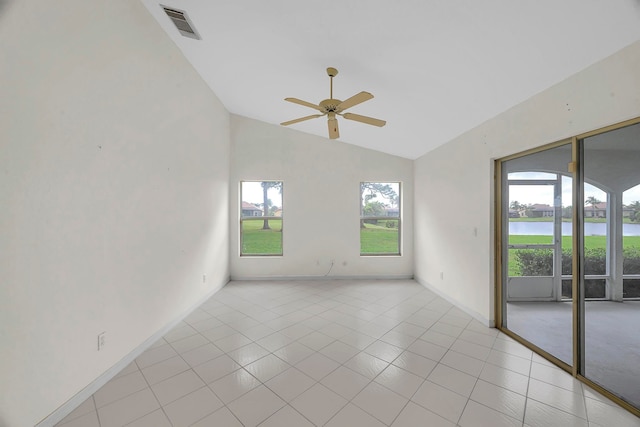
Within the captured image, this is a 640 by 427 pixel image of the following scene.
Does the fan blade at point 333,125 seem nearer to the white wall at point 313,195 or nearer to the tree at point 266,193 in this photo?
the white wall at point 313,195

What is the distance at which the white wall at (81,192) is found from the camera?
1.46 meters

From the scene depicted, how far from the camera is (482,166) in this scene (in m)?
3.23

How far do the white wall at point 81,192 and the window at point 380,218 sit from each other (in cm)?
363

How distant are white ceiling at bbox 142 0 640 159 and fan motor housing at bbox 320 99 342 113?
48 cm

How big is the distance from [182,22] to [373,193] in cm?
425

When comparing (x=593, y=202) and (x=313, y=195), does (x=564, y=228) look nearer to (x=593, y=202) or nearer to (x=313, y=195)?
(x=593, y=202)

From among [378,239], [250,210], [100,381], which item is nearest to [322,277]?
[378,239]

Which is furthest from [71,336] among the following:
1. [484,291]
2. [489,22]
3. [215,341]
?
[484,291]

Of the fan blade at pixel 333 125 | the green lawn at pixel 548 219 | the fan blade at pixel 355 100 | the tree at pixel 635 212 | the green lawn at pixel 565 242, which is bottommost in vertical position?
the green lawn at pixel 565 242

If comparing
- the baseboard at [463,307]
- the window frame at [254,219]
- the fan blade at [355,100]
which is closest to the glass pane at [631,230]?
the baseboard at [463,307]

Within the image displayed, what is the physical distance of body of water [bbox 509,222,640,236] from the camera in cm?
187

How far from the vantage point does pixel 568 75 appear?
2.09 metres

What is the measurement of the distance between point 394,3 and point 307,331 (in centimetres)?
332

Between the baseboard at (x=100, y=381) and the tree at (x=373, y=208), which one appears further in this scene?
the tree at (x=373, y=208)
